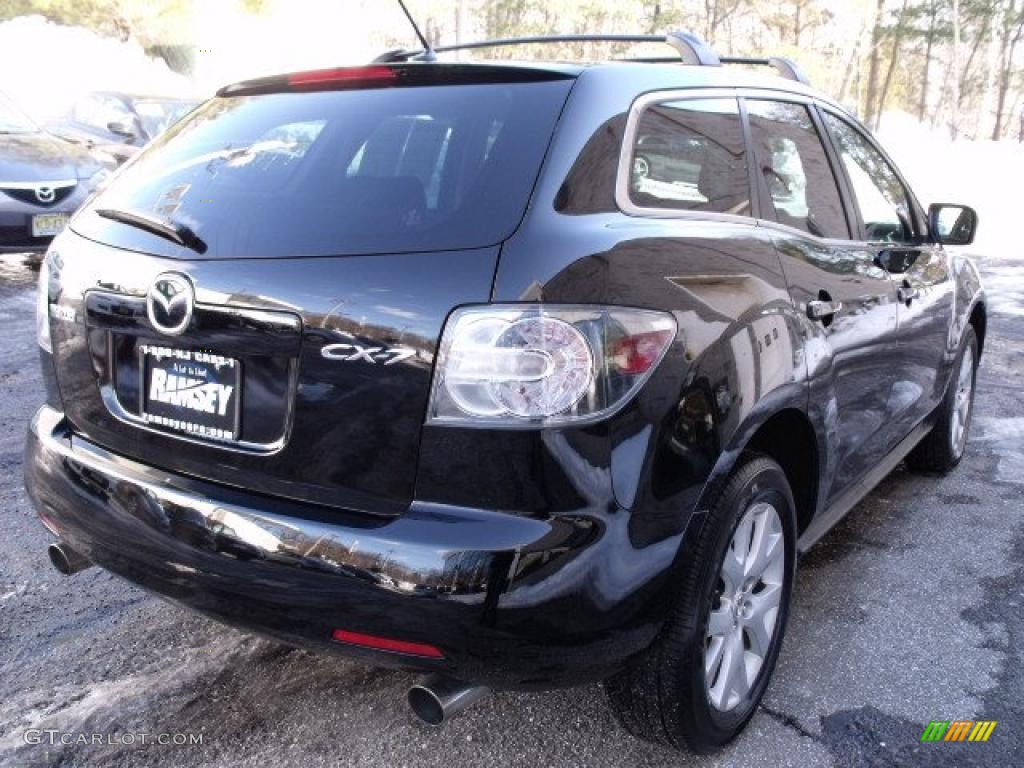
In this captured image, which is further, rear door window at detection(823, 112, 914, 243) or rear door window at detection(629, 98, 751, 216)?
rear door window at detection(823, 112, 914, 243)

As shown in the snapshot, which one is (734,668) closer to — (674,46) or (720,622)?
(720,622)

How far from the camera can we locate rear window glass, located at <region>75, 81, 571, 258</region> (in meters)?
1.98

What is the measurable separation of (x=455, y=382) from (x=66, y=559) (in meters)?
1.30

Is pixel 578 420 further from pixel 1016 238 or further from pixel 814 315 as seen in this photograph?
pixel 1016 238

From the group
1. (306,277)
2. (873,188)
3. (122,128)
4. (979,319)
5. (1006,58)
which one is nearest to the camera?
(306,277)

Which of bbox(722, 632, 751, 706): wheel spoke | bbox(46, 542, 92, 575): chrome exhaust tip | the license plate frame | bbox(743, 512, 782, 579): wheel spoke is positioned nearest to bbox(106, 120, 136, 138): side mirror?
the license plate frame

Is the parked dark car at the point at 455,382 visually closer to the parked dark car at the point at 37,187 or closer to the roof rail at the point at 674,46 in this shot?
the roof rail at the point at 674,46

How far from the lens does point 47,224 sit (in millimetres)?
7805

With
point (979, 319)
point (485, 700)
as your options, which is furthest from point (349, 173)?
point (979, 319)

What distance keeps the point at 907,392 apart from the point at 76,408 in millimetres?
2813

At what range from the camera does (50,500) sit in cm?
235

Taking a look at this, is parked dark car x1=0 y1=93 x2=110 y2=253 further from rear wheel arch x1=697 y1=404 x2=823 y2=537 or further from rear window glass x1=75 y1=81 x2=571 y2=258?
rear wheel arch x1=697 y1=404 x2=823 y2=537

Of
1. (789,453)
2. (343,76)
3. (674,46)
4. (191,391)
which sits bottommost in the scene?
(789,453)

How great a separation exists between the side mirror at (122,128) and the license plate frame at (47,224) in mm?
3984
